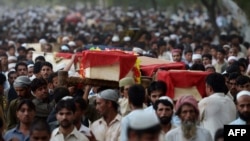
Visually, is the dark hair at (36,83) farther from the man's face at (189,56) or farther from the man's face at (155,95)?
the man's face at (189,56)

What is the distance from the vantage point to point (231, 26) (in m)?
42.7

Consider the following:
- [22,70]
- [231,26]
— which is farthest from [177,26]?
[22,70]

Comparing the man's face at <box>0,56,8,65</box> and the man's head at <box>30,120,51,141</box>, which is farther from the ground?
the man's face at <box>0,56,8,65</box>

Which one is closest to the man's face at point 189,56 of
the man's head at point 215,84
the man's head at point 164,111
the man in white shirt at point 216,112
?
the man's head at point 215,84

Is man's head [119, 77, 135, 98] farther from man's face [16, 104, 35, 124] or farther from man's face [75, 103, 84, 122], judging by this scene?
man's face [16, 104, 35, 124]

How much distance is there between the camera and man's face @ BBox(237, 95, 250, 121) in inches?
411

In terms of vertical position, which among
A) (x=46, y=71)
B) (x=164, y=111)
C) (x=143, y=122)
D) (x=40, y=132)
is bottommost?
(x=40, y=132)

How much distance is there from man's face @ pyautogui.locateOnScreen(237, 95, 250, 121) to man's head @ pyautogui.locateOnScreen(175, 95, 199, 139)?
0.48 m

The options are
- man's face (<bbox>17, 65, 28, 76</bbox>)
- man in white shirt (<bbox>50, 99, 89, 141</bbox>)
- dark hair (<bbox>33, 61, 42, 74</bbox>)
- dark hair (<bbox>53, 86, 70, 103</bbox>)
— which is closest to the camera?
man in white shirt (<bbox>50, 99, 89, 141</bbox>)

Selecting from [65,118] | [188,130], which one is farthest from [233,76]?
[65,118]

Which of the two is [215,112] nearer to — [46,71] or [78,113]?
[78,113]

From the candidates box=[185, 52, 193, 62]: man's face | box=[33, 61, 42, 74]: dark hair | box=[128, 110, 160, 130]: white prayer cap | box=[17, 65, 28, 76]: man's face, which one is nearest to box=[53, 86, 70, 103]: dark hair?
box=[33, 61, 42, 74]: dark hair

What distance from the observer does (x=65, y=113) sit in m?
10.3

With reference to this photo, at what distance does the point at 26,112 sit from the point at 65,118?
2.57 feet
